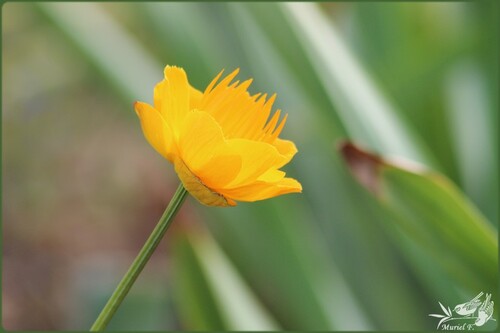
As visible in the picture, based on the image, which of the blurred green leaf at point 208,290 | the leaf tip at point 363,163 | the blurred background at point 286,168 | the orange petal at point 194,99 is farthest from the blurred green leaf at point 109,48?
the orange petal at point 194,99

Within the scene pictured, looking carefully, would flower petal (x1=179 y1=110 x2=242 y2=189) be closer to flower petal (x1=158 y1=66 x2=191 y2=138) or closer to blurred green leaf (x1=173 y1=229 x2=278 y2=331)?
flower petal (x1=158 y1=66 x2=191 y2=138)

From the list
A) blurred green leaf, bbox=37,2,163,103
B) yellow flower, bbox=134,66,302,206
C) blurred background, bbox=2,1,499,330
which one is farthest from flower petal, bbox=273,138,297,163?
blurred green leaf, bbox=37,2,163,103

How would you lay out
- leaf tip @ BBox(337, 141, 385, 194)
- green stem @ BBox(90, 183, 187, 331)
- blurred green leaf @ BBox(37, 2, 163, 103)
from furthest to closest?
blurred green leaf @ BBox(37, 2, 163, 103)
leaf tip @ BBox(337, 141, 385, 194)
green stem @ BBox(90, 183, 187, 331)

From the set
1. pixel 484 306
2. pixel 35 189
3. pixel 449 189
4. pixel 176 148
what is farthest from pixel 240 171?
pixel 35 189

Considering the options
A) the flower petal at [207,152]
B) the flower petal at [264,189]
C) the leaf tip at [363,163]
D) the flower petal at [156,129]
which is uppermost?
the flower petal at [156,129]

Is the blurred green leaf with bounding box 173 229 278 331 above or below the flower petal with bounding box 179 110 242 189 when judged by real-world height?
below

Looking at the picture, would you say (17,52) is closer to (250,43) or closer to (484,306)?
(250,43)

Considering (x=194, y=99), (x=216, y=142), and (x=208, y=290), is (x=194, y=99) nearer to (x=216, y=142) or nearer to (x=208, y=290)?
(x=216, y=142)

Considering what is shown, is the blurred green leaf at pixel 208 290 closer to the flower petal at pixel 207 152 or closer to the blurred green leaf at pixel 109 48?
the blurred green leaf at pixel 109 48
